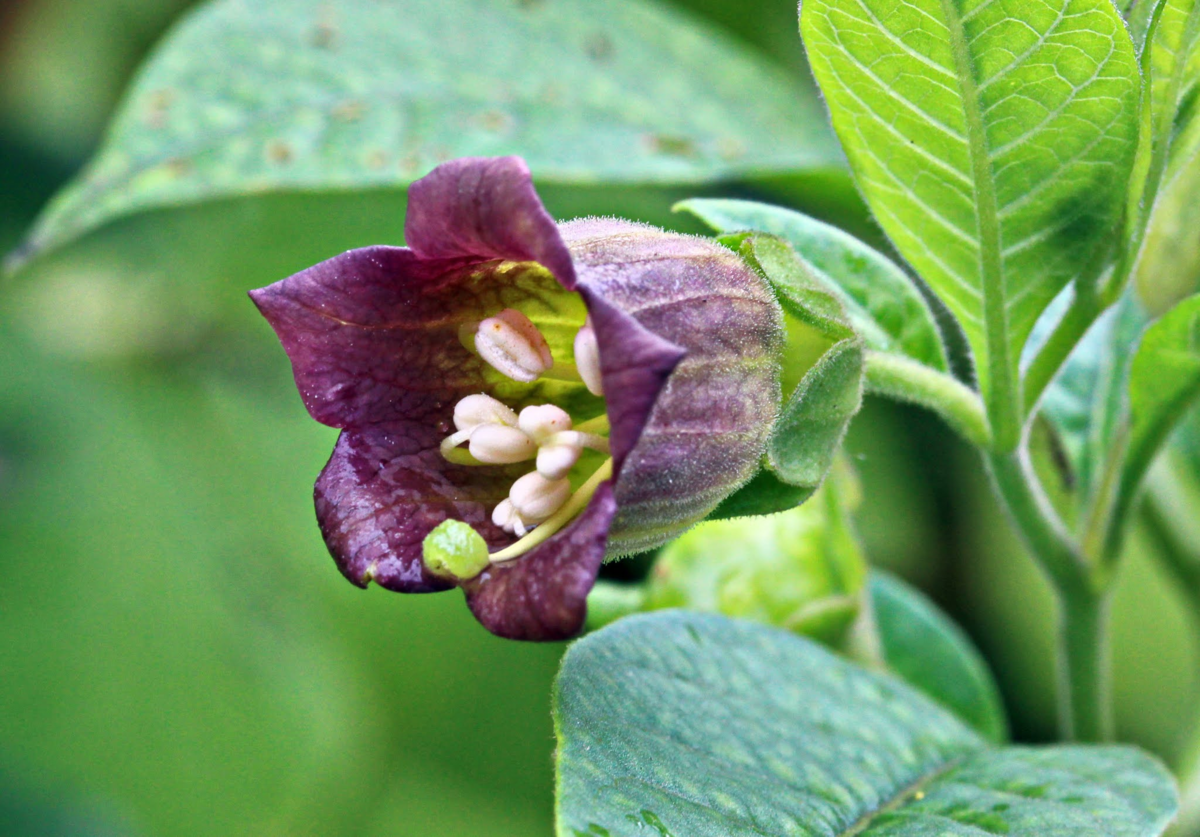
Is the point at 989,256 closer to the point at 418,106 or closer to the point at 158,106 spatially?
the point at 418,106

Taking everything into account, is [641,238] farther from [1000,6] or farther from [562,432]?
[1000,6]

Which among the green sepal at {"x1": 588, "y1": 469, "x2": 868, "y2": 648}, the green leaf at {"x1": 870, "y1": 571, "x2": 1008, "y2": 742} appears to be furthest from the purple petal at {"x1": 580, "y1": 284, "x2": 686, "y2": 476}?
the green leaf at {"x1": 870, "y1": 571, "x2": 1008, "y2": 742}

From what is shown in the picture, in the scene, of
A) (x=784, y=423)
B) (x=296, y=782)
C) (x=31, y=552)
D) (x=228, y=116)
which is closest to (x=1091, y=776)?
(x=784, y=423)

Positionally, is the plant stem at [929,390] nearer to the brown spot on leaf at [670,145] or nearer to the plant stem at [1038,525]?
the plant stem at [1038,525]

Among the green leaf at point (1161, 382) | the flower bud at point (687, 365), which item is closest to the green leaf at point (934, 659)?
the green leaf at point (1161, 382)

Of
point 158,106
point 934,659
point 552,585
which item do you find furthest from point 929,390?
point 158,106

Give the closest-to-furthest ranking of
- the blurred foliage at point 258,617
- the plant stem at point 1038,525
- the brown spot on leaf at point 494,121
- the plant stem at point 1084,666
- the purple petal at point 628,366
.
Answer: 1. the purple petal at point 628,366
2. the plant stem at point 1038,525
3. the plant stem at point 1084,666
4. the brown spot on leaf at point 494,121
5. the blurred foliage at point 258,617
